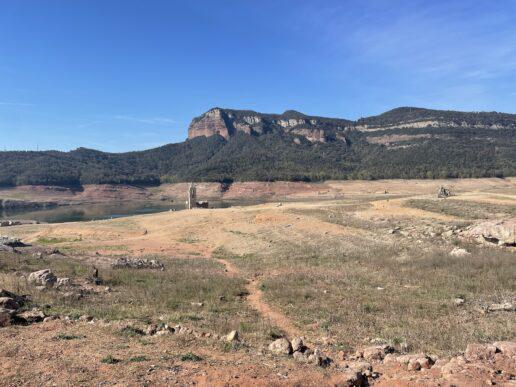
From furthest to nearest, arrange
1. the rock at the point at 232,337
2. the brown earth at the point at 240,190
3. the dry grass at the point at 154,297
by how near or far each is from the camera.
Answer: the brown earth at the point at 240,190, the dry grass at the point at 154,297, the rock at the point at 232,337

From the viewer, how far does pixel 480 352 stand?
7.91 meters

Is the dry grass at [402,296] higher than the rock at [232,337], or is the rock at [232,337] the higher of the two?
the rock at [232,337]

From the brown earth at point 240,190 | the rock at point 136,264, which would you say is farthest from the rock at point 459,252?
the brown earth at point 240,190

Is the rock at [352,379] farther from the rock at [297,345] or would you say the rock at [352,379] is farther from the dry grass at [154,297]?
the dry grass at [154,297]

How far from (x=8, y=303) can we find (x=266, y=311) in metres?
7.20

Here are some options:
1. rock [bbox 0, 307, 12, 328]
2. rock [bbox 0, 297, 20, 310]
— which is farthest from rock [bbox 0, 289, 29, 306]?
rock [bbox 0, 307, 12, 328]

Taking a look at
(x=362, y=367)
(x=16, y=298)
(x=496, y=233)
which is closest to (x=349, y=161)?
(x=496, y=233)

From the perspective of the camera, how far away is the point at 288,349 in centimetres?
854

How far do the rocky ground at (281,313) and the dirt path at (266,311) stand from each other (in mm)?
65

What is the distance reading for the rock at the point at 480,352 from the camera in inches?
306

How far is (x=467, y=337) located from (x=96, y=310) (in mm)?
9689

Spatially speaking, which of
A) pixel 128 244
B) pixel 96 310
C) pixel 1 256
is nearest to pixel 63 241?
pixel 128 244

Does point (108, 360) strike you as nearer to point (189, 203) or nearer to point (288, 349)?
point (288, 349)

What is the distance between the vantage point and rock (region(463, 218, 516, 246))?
845 inches
